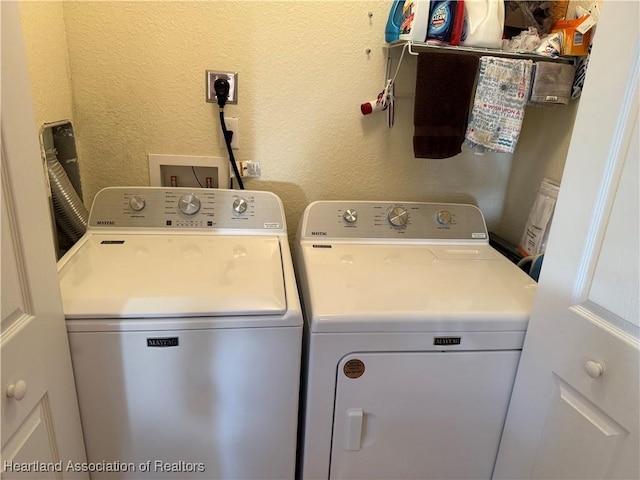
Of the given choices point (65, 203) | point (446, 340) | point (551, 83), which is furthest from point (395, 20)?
point (65, 203)

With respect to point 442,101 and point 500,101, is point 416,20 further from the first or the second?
point 500,101

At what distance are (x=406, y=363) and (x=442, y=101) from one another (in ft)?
2.92

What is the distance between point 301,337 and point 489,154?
120cm

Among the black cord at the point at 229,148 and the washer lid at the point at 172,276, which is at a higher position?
the black cord at the point at 229,148

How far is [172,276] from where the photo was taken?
1290 mm

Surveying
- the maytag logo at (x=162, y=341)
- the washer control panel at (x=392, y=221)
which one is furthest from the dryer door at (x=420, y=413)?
the washer control panel at (x=392, y=221)

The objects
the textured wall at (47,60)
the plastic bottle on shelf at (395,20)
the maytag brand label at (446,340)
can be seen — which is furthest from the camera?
the plastic bottle on shelf at (395,20)

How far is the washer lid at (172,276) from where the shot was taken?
3.72 feet

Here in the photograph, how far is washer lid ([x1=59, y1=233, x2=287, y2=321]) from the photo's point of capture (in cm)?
113

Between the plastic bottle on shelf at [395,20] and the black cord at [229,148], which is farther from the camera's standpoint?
the black cord at [229,148]

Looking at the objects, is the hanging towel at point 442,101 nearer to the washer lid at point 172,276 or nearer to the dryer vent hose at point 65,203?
the washer lid at point 172,276

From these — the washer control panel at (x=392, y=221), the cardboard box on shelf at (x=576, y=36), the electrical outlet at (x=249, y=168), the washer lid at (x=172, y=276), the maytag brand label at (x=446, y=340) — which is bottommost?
the maytag brand label at (x=446, y=340)

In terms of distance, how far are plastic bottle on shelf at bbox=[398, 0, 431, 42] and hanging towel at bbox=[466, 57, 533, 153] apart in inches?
8.5

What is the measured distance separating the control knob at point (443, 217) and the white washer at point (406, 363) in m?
0.24
